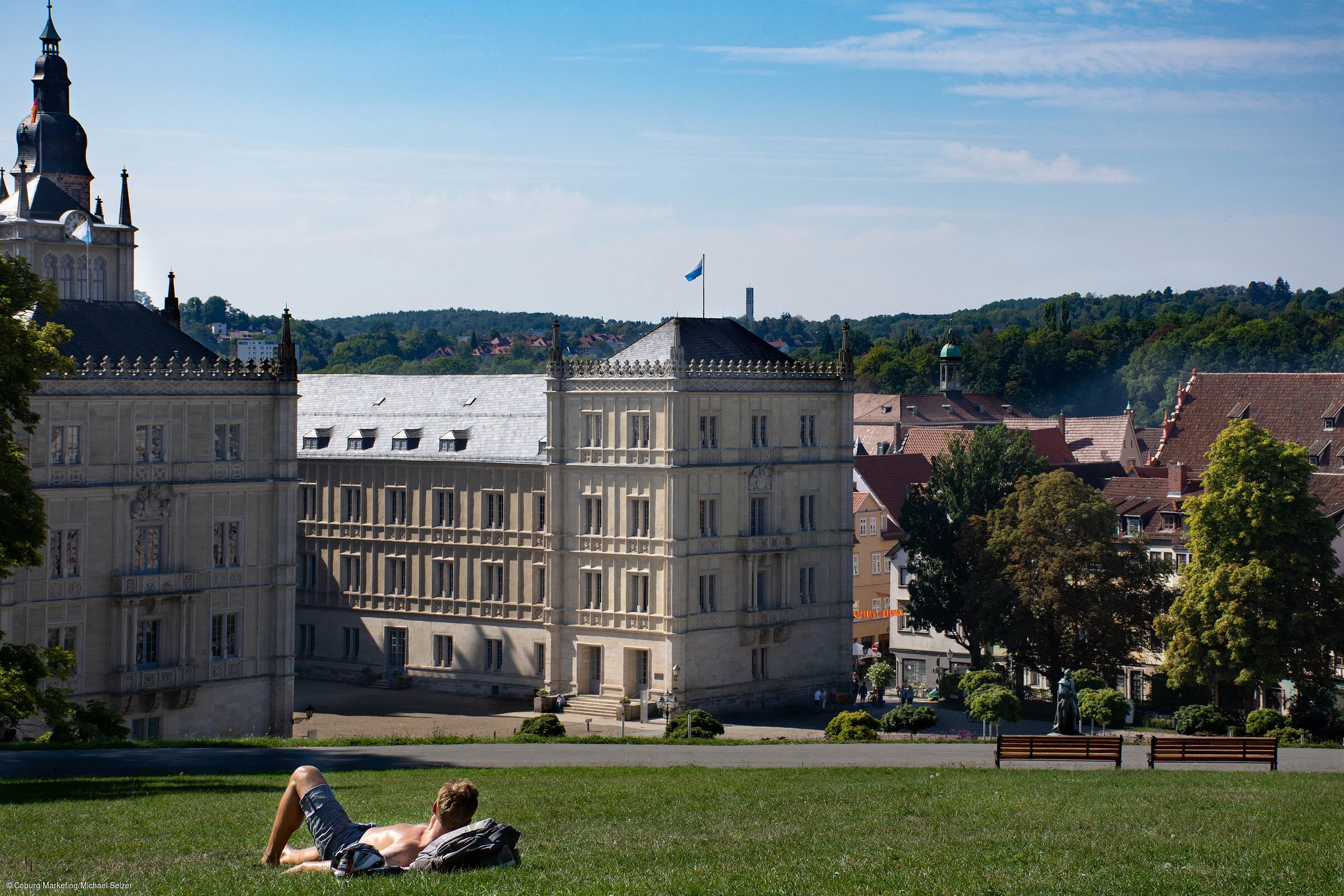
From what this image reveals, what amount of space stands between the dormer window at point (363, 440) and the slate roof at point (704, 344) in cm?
1595

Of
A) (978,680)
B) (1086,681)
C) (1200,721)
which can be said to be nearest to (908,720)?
(978,680)

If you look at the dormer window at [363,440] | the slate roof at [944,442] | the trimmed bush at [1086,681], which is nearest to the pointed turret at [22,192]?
the dormer window at [363,440]

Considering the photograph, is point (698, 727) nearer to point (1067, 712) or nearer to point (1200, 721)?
point (1067, 712)

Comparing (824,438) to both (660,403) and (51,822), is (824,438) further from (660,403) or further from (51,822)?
(51,822)

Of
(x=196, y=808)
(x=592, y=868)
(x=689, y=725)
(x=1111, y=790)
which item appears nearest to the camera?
(x=592, y=868)

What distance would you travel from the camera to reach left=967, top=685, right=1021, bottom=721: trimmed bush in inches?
2680

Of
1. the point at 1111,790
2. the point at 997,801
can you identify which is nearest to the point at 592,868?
the point at 997,801

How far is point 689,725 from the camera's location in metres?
63.4

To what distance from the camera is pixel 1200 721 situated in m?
66.9

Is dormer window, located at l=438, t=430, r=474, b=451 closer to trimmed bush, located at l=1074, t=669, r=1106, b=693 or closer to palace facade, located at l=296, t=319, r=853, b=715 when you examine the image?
palace facade, located at l=296, t=319, r=853, b=715

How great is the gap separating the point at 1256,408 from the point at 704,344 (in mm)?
48000

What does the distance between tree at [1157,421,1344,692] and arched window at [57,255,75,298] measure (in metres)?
51.2

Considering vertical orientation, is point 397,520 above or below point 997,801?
above

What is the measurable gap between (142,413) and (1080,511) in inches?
1755
